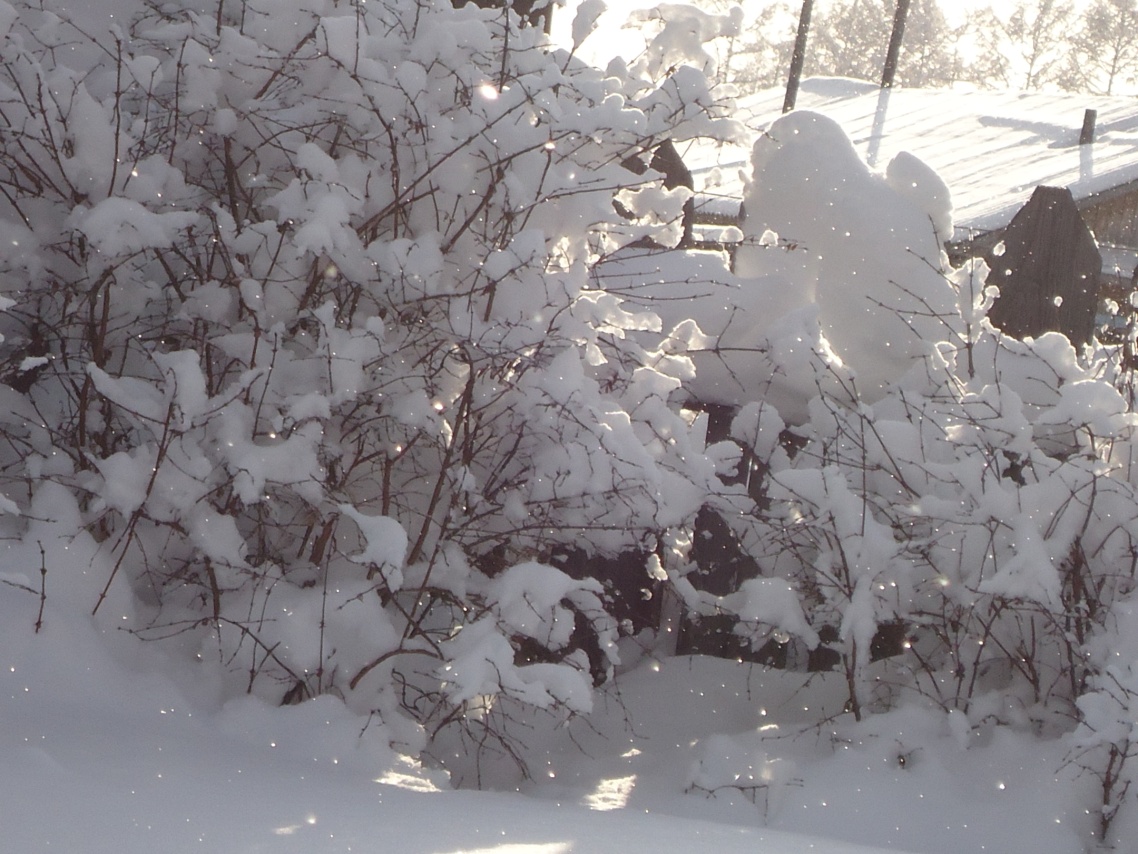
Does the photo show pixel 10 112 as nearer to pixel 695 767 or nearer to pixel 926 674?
pixel 695 767

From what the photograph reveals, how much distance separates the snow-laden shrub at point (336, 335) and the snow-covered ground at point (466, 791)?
19 centimetres

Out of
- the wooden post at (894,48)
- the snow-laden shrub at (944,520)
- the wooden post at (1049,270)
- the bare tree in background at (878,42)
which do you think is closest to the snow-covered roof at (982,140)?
the wooden post at (894,48)

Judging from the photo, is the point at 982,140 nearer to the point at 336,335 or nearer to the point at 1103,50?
the point at 336,335

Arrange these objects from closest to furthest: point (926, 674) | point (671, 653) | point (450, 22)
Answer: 1. point (450, 22)
2. point (926, 674)
3. point (671, 653)

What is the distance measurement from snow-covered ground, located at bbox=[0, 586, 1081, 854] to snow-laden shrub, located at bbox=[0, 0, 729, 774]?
192 millimetres

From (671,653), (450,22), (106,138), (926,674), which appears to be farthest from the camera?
(671,653)

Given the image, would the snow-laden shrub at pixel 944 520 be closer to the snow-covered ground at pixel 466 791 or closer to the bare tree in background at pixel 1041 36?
the snow-covered ground at pixel 466 791

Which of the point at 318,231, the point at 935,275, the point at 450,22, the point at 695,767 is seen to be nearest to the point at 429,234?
the point at 318,231

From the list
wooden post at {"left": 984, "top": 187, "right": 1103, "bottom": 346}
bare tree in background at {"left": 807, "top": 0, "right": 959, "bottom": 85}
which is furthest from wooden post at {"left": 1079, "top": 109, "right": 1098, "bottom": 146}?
bare tree in background at {"left": 807, "top": 0, "right": 959, "bottom": 85}

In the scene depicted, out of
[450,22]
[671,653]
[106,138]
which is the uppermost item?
[450,22]

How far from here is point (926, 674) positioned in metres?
3.23

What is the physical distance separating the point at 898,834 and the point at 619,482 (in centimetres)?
103

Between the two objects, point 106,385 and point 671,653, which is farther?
point 671,653

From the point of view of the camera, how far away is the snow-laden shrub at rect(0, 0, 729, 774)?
8.82ft
